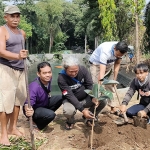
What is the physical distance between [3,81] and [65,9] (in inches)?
1806

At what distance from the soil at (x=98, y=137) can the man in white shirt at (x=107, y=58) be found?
0.68m

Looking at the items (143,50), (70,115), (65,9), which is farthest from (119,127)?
(65,9)

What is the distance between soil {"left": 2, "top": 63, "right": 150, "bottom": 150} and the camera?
3.36m

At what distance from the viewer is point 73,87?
3844 mm

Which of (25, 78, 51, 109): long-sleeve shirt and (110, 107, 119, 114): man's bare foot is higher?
(25, 78, 51, 109): long-sleeve shirt

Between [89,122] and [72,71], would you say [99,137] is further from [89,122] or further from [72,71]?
[72,71]

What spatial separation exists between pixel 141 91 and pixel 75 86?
1.00m

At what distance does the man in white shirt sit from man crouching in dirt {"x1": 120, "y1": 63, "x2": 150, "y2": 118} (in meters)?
0.37

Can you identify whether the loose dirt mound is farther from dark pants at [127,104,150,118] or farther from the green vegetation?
the green vegetation

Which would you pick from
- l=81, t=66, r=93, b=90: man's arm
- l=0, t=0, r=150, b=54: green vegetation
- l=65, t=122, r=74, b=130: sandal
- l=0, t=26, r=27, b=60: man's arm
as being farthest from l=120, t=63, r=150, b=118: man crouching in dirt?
l=0, t=0, r=150, b=54: green vegetation

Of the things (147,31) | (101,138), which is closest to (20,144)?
(101,138)

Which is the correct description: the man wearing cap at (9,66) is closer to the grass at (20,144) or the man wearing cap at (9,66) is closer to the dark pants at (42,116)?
the grass at (20,144)

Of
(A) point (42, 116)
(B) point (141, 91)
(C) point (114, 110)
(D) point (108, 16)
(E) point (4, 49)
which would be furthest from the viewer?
(D) point (108, 16)

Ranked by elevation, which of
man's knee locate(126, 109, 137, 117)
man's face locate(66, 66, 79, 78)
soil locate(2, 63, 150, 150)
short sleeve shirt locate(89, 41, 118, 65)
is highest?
short sleeve shirt locate(89, 41, 118, 65)
